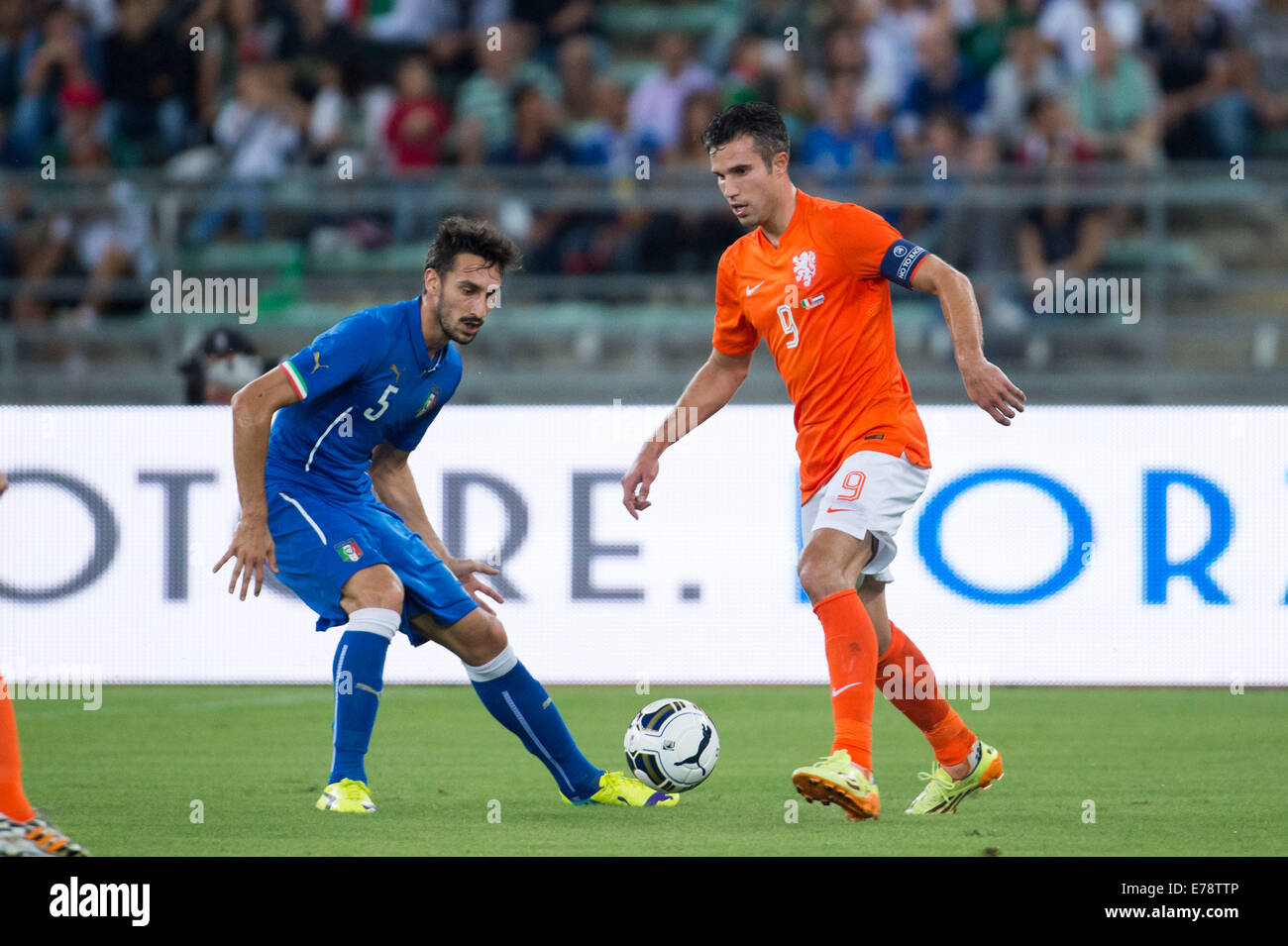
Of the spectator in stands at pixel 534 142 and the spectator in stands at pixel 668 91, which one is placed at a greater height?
the spectator in stands at pixel 668 91

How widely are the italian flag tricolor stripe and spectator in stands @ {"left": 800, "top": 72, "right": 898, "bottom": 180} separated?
7836 millimetres

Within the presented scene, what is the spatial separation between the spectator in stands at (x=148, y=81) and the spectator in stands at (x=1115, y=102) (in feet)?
23.4

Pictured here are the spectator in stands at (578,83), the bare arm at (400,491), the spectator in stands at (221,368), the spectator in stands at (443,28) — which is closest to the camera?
the bare arm at (400,491)

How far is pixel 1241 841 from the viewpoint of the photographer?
17.4 ft

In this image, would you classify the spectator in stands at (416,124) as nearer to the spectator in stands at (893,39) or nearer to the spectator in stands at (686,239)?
the spectator in stands at (686,239)

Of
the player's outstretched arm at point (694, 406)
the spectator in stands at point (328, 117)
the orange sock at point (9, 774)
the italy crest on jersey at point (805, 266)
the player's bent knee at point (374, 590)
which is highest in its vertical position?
the spectator in stands at point (328, 117)

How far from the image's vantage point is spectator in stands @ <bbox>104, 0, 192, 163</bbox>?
14.5m

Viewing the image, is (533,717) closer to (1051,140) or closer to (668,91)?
(1051,140)

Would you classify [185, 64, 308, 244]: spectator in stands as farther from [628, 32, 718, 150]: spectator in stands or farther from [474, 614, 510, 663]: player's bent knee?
[474, 614, 510, 663]: player's bent knee

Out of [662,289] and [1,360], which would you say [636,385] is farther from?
[1,360]

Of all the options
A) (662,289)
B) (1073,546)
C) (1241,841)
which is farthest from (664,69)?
(1241,841)

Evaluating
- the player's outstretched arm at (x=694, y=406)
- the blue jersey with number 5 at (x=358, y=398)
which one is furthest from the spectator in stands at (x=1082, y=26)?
the blue jersey with number 5 at (x=358, y=398)

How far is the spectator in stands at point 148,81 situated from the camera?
47.7ft

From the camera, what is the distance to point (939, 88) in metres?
13.7
